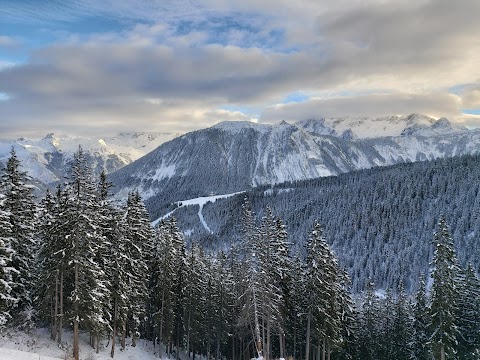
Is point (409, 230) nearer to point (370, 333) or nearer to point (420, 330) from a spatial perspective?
point (370, 333)

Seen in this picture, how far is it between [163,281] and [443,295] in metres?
28.6

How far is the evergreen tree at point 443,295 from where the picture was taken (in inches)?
1535

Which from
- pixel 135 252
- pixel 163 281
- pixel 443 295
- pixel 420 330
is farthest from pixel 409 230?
pixel 135 252

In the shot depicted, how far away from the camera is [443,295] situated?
39.9 m

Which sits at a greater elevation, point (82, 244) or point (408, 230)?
point (82, 244)

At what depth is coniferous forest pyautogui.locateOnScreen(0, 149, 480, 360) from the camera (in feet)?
107

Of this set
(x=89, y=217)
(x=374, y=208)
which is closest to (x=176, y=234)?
(x=89, y=217)

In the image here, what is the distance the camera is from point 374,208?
19738 centimetres

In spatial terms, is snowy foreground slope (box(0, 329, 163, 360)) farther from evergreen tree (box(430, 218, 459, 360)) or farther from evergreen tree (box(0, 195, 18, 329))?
evergreen tree (box(430, 218, 459, 360))

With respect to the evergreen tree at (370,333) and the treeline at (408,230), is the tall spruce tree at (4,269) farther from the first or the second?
the treeline at (408,230)

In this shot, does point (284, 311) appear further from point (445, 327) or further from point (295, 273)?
point (445, 327)

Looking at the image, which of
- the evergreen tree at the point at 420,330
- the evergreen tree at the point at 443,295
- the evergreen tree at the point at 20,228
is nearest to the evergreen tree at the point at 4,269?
the evergreen tree at the point at 20,228

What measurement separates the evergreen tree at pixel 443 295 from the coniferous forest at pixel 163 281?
3.8 inches

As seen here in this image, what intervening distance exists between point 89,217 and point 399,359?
45.9 meters
